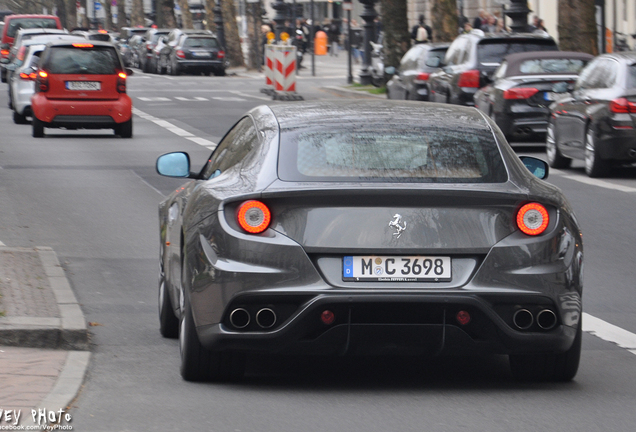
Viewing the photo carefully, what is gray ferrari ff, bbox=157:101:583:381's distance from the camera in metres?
5.70

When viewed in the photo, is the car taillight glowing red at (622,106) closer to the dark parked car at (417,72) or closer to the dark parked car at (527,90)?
the dark parked car at (527,90)

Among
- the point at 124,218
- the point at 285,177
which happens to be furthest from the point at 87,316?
the point at 124,218

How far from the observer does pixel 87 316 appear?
799 cm

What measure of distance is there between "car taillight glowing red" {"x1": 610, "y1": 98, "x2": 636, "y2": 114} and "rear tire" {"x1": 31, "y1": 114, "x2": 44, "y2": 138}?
10616mm

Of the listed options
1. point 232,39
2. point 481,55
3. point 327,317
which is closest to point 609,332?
point 327,317

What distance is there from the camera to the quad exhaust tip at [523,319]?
578cm

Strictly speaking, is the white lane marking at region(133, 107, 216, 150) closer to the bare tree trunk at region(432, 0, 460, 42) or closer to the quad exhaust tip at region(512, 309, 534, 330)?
the bare tree trunk at region(432, 0, 460, 42)

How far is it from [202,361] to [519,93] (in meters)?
14.4

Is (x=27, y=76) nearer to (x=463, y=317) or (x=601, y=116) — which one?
(x=601, y=116)

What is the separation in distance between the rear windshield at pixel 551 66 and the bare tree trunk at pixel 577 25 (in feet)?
22.0

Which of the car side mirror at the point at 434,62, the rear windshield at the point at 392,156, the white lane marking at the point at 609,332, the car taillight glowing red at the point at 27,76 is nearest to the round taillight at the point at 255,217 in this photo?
the rear windshield at the point at 392,156

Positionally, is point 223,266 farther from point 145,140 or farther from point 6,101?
point 6,101

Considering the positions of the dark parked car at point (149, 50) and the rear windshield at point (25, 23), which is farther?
the rear windshield at point (25, 23)

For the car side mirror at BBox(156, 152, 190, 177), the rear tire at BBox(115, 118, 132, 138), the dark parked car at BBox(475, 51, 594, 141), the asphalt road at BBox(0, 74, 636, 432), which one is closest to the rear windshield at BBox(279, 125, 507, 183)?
the asphalt road at BBox(0, 74, 636, 432)
